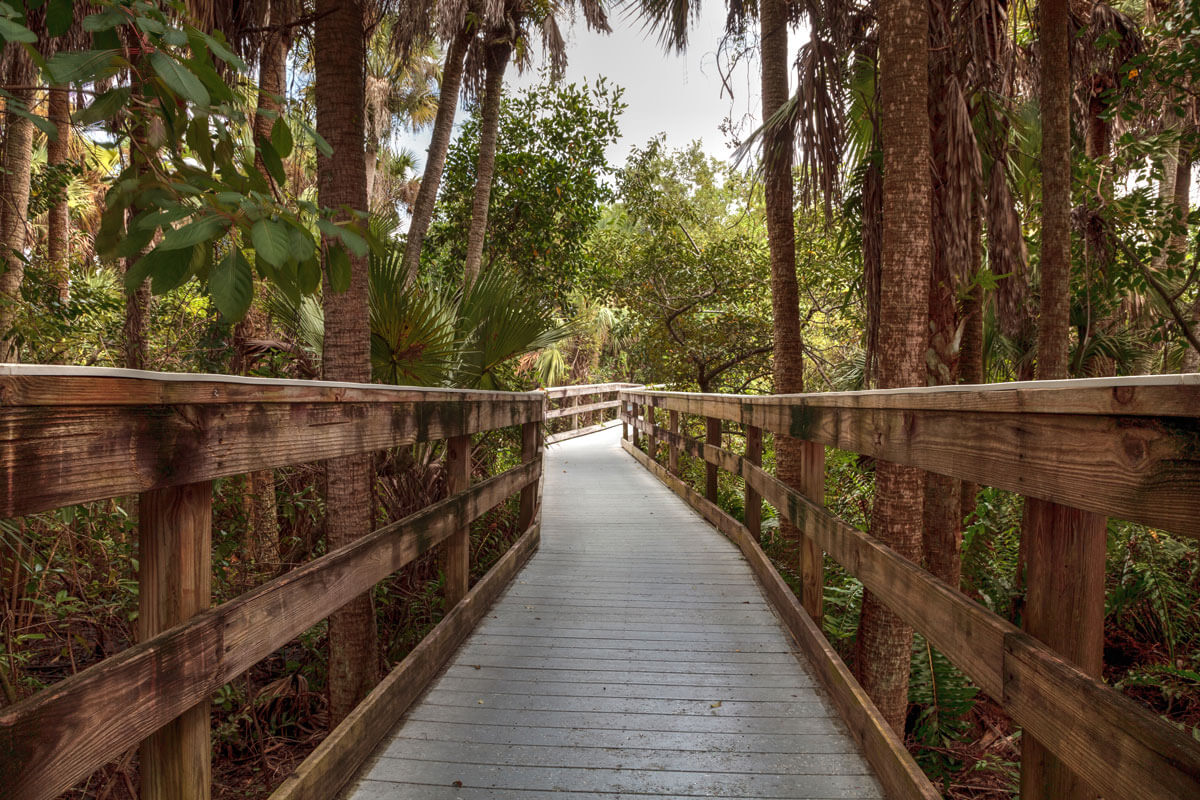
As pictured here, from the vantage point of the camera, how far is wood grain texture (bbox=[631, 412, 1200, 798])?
1.20m

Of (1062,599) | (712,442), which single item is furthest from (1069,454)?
(712,442)

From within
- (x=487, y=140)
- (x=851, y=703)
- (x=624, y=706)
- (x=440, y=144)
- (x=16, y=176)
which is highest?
(x=487, y=140)

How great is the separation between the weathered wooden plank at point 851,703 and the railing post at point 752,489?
37cm

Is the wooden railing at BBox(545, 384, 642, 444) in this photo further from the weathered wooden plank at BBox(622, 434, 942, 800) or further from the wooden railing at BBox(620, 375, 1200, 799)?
the wooden railing at BBox(620, 375, 1200, 799)

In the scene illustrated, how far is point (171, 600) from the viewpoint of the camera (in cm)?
158

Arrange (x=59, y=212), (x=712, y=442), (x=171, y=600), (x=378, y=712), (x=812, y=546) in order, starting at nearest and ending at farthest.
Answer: (x=171, y=600) < (x=378, y=712) < (x=812, y=546) < (x=712, y=442) < (x=59, y=212)

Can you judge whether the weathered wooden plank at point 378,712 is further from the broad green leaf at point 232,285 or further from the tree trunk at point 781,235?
the tree trunk at point 781,235

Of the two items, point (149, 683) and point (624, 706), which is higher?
point (149, 683)

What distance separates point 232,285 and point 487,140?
8.99 metres

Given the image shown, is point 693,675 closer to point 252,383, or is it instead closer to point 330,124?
point 252,383

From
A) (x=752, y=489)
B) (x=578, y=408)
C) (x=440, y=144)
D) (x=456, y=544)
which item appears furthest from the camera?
(x=578, y=408)

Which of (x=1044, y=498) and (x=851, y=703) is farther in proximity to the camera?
(x=851, y=703)

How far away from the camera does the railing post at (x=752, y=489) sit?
211 inches

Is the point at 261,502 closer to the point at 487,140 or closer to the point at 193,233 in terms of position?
the point at 193,233
